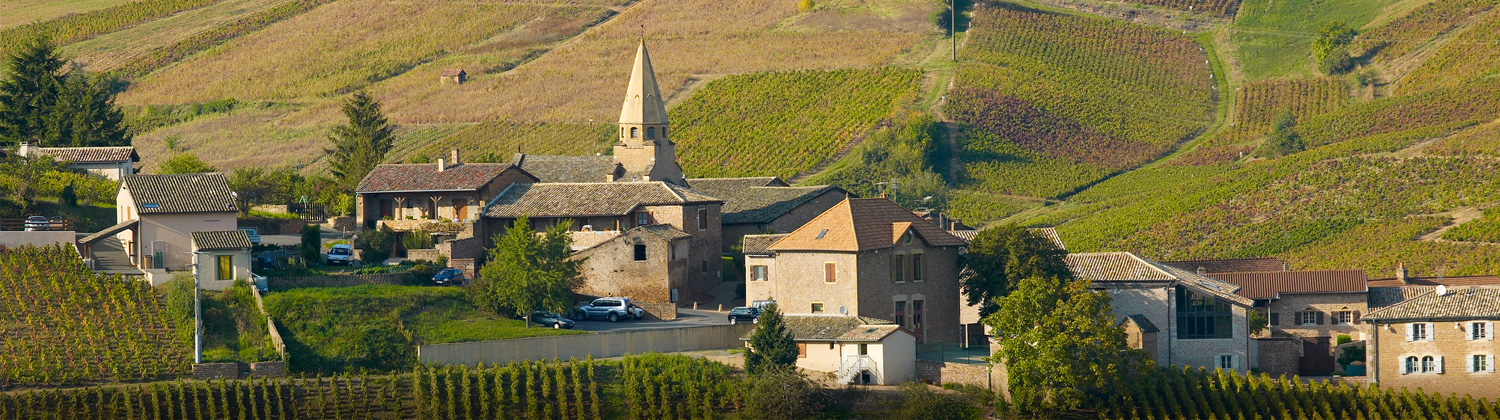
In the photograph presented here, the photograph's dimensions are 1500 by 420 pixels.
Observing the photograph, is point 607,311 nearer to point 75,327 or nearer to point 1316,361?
point 75,327

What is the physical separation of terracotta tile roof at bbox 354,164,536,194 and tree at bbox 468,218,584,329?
44.2 feet

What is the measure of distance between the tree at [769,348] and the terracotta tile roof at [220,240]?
64.9 feet

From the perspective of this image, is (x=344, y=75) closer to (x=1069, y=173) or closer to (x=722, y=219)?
(x=1069, y=173)

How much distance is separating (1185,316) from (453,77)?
103m

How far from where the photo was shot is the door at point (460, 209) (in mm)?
82438

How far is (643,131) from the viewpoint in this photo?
293 feet

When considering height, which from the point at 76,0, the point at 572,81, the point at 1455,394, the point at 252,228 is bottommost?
the point at 1455,394

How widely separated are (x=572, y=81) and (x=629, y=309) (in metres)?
89.8

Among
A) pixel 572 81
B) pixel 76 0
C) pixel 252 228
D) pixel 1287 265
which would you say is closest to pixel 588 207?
pixel 252 228

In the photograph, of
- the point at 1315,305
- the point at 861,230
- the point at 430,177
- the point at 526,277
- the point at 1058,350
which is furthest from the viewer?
the point at 430,177

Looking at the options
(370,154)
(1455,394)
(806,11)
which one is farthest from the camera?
(806,11)

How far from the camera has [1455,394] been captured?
64.0 m

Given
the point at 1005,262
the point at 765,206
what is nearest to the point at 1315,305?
the point at 1005,262

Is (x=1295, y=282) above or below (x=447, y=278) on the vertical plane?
below
